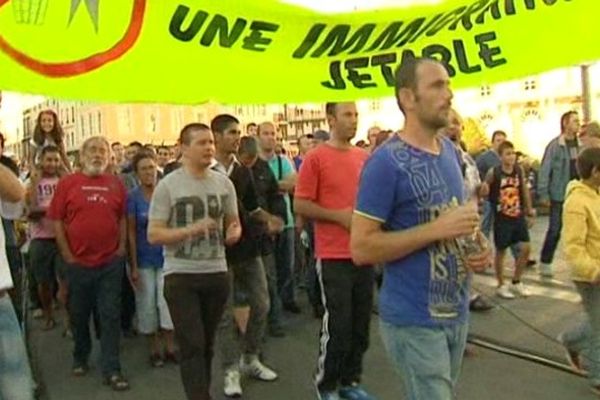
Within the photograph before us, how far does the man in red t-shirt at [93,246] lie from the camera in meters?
6.10

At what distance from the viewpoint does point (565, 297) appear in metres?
8.48

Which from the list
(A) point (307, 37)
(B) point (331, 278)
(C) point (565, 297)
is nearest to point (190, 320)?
(B) point (331, 278)

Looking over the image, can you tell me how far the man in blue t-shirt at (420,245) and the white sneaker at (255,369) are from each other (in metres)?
3.01

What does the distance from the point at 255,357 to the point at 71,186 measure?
6.19 ft

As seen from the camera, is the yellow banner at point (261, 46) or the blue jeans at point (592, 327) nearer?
the yellow banner at point (261, 46)

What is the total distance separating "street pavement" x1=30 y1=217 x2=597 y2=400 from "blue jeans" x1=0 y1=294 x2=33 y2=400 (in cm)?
218

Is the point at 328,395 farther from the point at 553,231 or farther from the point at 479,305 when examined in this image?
the point at 553,231

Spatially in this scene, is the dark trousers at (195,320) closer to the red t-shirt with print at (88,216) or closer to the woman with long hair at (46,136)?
the red t-shirt with print at (88,216)

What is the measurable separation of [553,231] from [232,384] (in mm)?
5441

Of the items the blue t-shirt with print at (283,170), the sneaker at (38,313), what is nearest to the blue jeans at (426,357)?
the blue t-shirt with print at (283,170)

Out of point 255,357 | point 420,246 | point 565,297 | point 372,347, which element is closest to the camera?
point 420,246

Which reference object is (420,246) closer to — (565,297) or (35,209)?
(35,209)

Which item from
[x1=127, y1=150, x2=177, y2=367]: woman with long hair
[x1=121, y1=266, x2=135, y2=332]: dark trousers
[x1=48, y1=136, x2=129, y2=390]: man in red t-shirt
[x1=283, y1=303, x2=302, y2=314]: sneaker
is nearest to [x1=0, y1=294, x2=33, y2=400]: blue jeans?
[x1=48, y1=136, x2=129, y2=390]: man in red t-shirt

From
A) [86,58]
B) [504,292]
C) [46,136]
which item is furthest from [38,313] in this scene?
[86,58]
